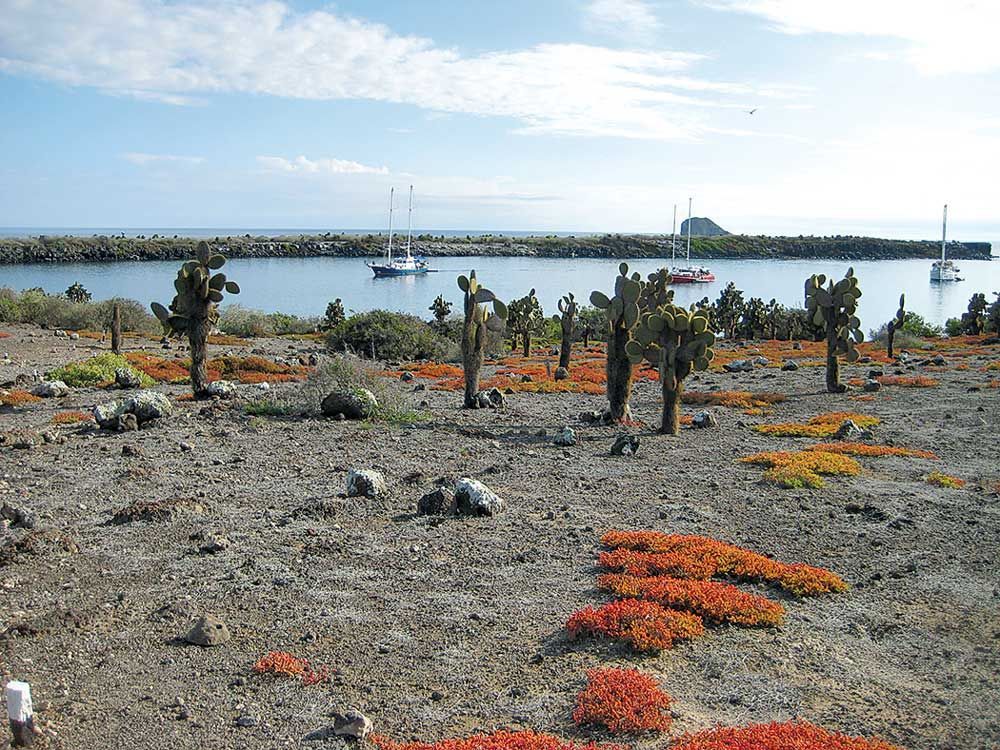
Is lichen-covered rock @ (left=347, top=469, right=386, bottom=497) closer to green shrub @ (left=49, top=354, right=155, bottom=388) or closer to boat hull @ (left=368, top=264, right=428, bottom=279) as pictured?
green shrub @ (left=49, top=354, right=155, bottom=388)

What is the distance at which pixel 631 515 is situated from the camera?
11406mm

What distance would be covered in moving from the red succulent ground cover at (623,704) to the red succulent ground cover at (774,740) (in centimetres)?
26

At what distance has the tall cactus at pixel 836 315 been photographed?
24266 millimetres

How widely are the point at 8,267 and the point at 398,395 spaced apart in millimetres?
112051

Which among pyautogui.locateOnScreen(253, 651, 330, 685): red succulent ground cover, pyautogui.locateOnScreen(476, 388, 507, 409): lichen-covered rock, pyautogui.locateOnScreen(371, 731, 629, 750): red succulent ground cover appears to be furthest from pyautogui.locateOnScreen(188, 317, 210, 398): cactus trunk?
pyautogui.locateOnScreen(371, 731, 629, 750): red succulent ground cover

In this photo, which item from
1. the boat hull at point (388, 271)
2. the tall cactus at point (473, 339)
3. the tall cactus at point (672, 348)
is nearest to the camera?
the tall cactus at point (672, 348)

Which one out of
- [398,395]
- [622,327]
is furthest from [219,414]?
[622,327]

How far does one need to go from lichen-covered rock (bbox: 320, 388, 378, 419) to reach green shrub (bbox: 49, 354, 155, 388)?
6075mm

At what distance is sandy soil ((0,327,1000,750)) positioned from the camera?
6.23m

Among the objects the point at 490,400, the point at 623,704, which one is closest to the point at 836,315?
the point at 490,400

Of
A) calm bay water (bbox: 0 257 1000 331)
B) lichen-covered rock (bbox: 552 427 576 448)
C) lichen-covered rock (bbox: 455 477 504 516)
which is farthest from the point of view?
calm bay water (bbox: 0 257 1000 331)

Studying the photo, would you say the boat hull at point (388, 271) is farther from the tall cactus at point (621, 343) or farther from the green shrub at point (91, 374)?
the tall cactus at point (621, 343)

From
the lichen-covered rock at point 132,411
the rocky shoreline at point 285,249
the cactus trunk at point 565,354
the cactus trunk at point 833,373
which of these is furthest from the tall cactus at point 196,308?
the rocky shoreline at point 285,249

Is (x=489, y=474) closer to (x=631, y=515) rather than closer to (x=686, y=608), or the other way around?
(x=631, y=515)
